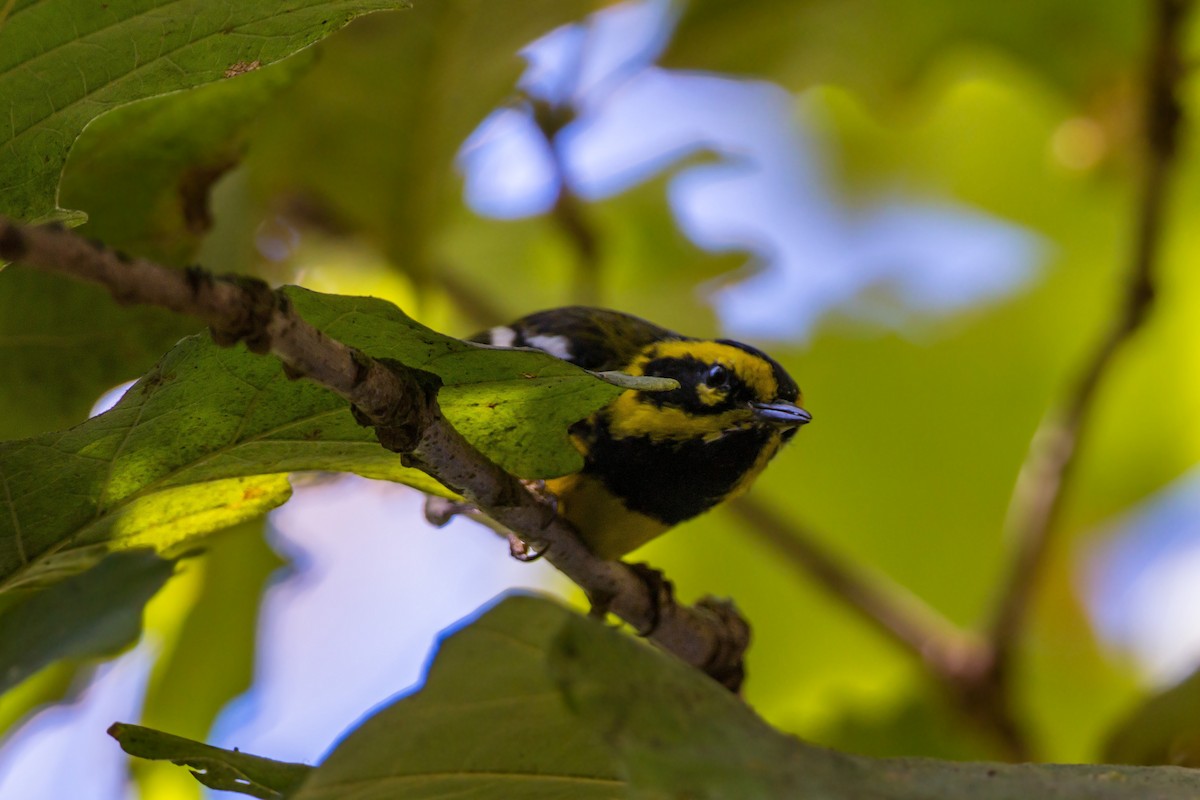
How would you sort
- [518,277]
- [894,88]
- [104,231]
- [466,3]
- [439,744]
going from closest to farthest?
[439,744] < [104,231] < [466,3] < [894,88] < [518,277]

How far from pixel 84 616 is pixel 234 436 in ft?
1.22

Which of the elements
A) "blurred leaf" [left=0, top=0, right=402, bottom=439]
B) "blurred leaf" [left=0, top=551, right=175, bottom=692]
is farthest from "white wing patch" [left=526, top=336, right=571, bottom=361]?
"blurred leaf" [left=0, top=551, right=175, bottom=692]

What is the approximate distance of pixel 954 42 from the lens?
131 inches

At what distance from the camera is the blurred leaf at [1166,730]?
6.32ft

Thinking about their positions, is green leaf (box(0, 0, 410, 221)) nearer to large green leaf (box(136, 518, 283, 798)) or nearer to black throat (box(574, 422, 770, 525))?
black throat (box(574, 422, 770, 525))

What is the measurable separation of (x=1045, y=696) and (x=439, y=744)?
2875 millimetres

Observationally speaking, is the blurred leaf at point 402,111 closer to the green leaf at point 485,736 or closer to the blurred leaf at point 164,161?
the blurred leaf at point 164,161

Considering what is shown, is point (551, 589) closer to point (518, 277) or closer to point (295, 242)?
point (518, 277)

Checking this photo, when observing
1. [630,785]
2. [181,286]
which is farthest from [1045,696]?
[181,286]

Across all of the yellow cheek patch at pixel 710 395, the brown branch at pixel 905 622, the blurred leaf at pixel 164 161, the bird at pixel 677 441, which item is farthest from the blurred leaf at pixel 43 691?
the brown branch at pixel 905 622

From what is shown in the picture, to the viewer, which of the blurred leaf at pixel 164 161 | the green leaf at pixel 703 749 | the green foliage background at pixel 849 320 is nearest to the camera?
the green leaf at pixel 703 749

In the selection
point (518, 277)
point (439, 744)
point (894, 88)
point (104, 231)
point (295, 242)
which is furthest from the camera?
point (518, 277)

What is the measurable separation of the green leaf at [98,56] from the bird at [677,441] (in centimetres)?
98

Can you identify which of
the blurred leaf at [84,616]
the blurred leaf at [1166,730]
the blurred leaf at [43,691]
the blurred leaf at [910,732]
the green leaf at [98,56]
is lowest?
the blurred leaf at [910,732]
